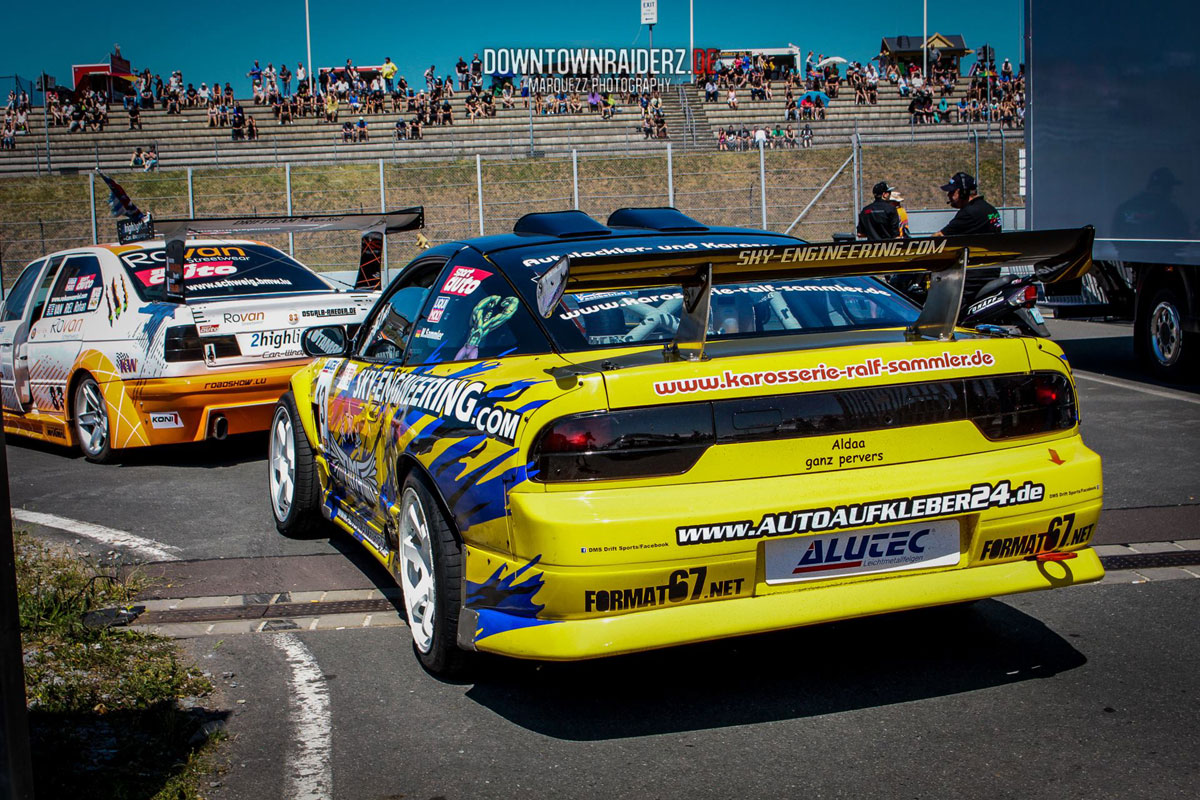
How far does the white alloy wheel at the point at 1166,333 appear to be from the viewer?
10.3 metres

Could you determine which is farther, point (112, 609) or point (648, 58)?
point (648, 58)

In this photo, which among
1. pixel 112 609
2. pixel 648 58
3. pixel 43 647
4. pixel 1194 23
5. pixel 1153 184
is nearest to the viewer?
pixel 43 647

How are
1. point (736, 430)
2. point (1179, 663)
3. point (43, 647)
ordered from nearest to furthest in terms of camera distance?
point (736, 430) → point (1179, 663) → point (43, 647)

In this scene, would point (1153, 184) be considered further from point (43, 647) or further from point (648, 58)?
point (648, 58)

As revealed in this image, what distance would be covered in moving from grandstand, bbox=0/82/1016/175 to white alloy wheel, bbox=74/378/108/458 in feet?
85.5

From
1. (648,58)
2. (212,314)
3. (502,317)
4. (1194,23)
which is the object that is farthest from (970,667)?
(648,58)

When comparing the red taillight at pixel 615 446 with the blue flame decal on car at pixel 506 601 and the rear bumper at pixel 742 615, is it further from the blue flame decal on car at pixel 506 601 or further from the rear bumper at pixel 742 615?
the rear bumper at pixel 742 615

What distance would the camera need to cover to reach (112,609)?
4664 mm

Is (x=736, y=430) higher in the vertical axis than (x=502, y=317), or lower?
lower

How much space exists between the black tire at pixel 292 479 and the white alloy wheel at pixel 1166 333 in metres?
7.92

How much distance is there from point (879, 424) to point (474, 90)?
3972 centimetres

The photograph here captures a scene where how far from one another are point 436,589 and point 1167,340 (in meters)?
8.99

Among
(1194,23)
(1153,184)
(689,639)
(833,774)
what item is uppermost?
(1194,23)

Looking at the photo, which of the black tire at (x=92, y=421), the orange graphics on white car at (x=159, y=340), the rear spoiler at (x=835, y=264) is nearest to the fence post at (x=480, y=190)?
the orange graphics on white car at (x=159, y=340)
